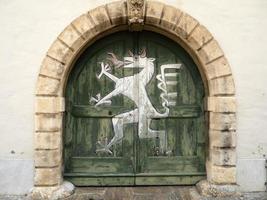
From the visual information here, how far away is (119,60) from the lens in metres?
5.05

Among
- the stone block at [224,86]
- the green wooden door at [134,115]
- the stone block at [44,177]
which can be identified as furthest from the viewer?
the green wooden door at [134,115]

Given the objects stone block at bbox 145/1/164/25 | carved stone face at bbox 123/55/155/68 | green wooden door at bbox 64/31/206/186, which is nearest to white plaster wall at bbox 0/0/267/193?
stone block at bbox 145/1/164/25

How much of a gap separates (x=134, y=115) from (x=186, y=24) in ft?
4.68

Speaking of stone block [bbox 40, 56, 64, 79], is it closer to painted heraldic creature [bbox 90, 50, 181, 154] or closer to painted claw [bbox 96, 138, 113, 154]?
painted heraldic creature [bbox 90, 50, 181, 154]

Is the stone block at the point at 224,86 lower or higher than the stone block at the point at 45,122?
higher

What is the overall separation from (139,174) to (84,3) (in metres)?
2.45

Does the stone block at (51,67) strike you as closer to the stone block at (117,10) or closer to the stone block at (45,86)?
the stone block at (45,86)

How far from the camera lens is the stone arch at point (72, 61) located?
4605 mm

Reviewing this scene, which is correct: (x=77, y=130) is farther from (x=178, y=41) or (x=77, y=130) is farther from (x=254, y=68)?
(x=254, y=68)

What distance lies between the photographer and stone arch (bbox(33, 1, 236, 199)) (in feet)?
15.1

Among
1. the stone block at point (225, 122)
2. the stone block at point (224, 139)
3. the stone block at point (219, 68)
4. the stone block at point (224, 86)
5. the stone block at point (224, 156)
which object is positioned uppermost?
the stone block at point (219, 68)

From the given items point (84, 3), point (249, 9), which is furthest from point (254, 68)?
point (84, 3)

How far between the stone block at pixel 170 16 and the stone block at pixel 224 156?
5.74 ft

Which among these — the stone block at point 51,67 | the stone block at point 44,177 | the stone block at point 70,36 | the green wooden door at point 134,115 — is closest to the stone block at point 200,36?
the green wooden door at point 134,115
